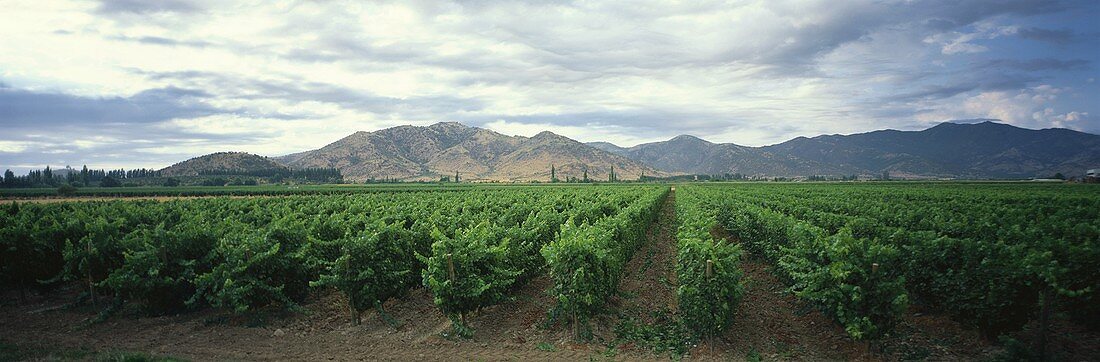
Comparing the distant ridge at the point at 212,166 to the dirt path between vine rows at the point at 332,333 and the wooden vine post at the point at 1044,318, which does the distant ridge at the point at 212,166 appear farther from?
the wooden vine post at the point at 1044,318

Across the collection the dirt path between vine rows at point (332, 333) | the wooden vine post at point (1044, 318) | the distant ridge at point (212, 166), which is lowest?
the dirt path between vine rows at point (332, 333)

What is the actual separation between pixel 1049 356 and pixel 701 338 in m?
6.19

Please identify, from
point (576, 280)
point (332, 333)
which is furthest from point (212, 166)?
point (576, 280)

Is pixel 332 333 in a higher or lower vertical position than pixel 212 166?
lower

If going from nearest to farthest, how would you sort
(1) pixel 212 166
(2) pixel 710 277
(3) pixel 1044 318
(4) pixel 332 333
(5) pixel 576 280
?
(3) pixel 1044 318, (2) pixel 710 277, (5) pixel 576 280, (4) pixel 332 333, (1) pixel 212 166

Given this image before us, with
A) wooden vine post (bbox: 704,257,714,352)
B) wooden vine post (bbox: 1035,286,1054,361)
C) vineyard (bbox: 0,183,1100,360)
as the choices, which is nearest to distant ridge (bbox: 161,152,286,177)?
vineyard (bbox: 0,183,1100,360)

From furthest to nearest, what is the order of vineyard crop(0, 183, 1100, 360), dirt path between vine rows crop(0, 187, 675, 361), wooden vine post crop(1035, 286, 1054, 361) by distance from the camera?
1. dirt path between vine rows crop(0, 187, 675, 361)
2. vineyard crop(0, 183, 1100, 360)
3. wooden vine post crop(1035, 286, 1054, 361)

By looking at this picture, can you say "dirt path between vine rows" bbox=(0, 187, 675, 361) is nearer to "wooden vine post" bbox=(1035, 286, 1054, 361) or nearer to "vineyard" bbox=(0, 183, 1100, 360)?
"vineyard" bbox=(0, 183, 1100, 360)

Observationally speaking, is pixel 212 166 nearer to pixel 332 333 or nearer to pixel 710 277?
pixel 332 333

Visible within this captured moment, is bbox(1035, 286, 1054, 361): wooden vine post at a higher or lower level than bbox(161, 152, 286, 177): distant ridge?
lower

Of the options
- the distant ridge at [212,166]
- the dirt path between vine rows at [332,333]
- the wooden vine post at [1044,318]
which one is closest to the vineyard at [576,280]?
the wooden vine post at [1044,318]

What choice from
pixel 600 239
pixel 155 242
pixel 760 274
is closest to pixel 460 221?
pixel 600 239

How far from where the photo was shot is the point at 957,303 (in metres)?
10.7

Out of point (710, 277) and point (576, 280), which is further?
point (576, 280)
